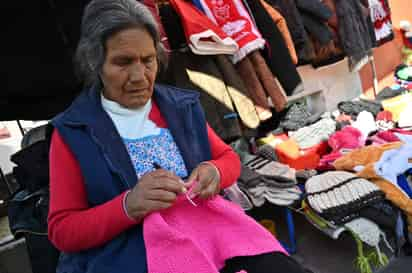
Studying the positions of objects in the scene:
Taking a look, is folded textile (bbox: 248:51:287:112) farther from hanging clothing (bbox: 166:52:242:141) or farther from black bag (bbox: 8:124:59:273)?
black bag (bbox: 8:124:59:273)

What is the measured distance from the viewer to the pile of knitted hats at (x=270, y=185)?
6.20ft

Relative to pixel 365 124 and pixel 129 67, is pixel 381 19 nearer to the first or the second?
pixel 365 124

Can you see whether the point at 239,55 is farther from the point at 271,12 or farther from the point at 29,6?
the point at 29,6

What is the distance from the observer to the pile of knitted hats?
6.20 feet

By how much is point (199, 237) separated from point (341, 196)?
986mm

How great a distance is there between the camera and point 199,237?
99 centimetres

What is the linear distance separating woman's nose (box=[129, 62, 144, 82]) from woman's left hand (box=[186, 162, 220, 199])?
0.33 meters

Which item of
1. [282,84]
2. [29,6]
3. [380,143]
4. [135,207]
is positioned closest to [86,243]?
[135,207]

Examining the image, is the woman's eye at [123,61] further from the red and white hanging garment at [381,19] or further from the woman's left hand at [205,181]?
the red and white hanging garment at [381,19]

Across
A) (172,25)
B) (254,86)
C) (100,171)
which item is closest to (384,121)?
(254,86)

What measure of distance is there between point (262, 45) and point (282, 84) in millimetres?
267

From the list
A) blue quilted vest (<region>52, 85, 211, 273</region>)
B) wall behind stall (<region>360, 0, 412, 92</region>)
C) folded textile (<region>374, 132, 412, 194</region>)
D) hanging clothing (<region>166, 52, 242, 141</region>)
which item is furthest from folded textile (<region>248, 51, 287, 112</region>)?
wall behind stall (<region>360, 0, 412, 92</region>)

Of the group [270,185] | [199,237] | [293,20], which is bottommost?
[270,185]

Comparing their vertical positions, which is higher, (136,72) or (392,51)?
(136,72)
